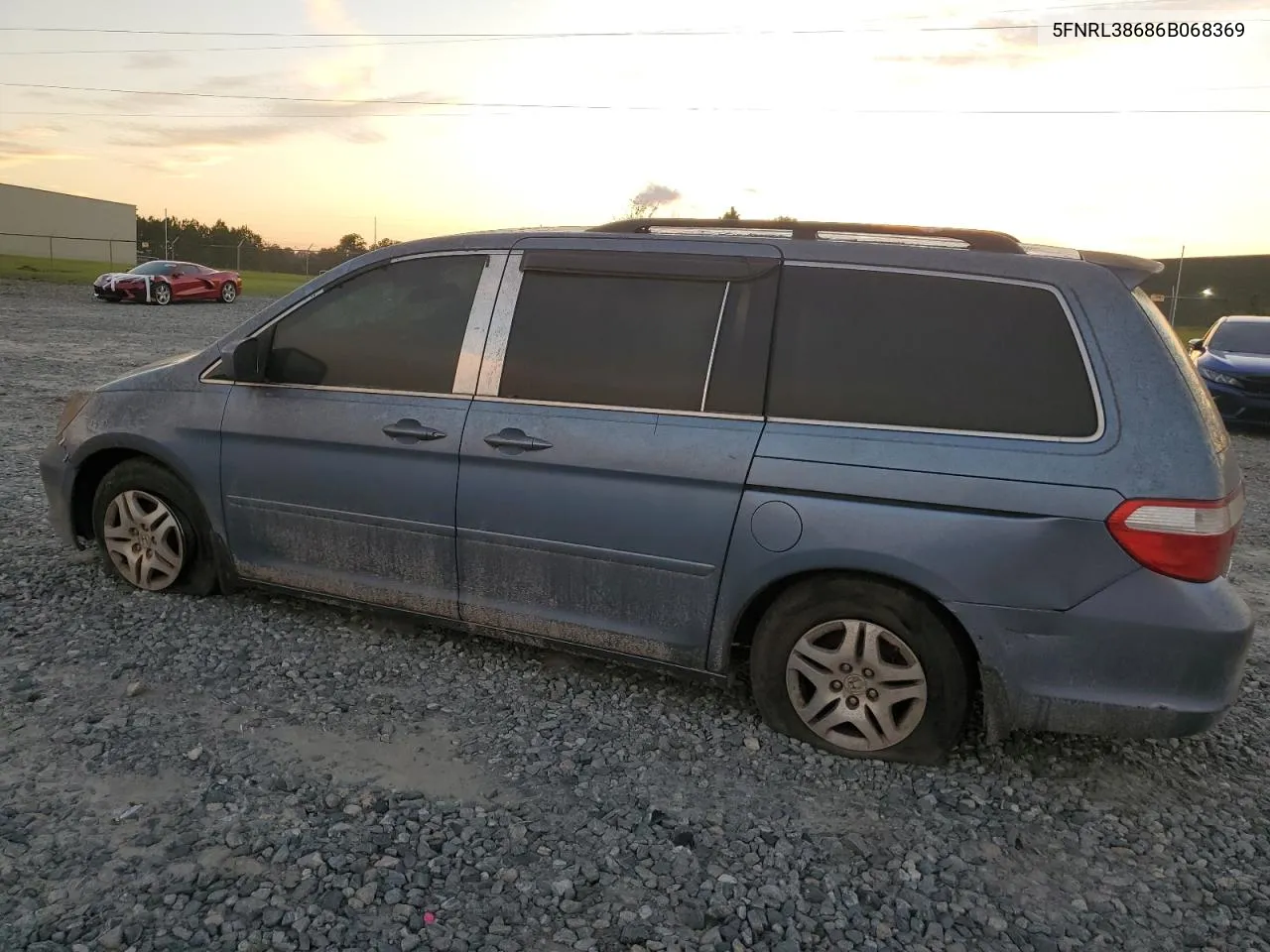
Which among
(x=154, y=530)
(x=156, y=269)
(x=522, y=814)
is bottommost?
(x=522, y=814)

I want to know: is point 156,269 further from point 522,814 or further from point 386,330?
point 522,814

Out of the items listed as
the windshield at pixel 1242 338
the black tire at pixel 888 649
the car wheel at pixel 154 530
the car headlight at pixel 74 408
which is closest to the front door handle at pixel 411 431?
the car wheel at pixel 154 530

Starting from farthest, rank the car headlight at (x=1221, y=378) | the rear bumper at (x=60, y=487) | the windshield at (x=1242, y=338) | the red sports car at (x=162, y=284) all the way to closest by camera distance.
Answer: the red sports car at (x=162, y=284) < the windshield at (x=1242, y=338) < the car headlight at (x=1221, y=378) < the rear bumper at (x=60, y=487)

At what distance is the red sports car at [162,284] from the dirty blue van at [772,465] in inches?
1030

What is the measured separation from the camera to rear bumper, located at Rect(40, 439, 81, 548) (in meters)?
4.61

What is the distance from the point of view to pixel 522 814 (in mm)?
2996

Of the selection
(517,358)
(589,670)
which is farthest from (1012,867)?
(517,358)

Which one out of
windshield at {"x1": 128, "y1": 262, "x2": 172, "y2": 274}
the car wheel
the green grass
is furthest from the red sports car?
the car wheel

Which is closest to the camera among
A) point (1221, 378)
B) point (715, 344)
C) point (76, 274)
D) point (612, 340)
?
point (715, 344)

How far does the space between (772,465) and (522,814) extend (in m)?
1.41

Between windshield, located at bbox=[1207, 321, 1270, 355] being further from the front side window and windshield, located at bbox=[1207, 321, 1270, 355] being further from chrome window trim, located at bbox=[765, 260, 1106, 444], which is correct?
the front side window

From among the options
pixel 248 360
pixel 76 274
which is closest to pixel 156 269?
pixel 76 274

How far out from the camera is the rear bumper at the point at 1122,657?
293 cm

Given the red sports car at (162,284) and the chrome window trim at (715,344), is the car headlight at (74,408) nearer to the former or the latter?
the chrome window trim at (715,344)
